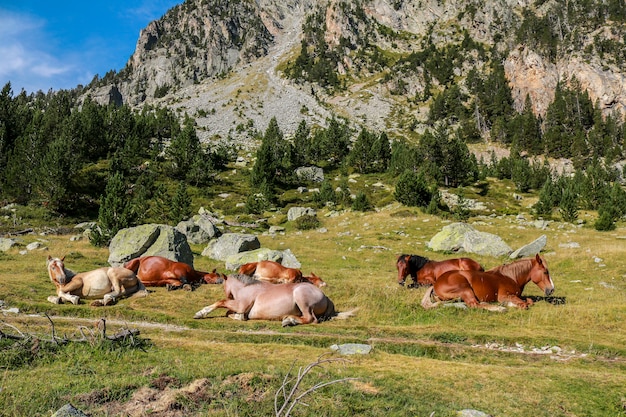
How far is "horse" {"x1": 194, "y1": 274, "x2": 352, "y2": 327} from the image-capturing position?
36.3 ft

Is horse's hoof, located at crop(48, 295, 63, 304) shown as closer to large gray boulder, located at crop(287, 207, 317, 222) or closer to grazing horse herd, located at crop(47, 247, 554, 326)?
grazing horse herd, located at crop(47, 247, 554, 326)

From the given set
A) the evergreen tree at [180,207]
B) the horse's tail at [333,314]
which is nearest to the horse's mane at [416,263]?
Answer: the horse's tail at [333,314]

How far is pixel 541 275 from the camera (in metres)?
12.1

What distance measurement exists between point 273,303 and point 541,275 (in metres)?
8.30

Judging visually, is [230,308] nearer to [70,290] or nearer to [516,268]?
[70,290]

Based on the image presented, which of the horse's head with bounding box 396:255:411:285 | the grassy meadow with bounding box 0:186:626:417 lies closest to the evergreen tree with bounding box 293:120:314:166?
the horse's head with bounding box 396:255:411:285

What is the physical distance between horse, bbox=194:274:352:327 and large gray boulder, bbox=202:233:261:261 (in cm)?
1418

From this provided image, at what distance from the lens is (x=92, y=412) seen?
464 cm

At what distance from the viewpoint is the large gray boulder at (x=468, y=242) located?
1116 inches

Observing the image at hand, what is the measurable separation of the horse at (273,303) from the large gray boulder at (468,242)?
2061 cm

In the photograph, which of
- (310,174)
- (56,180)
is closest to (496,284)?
(56,180)

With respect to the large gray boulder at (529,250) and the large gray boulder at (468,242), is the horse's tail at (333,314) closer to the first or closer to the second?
the large gray boulder at (529,250)

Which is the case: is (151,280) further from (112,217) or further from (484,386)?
(112,217)

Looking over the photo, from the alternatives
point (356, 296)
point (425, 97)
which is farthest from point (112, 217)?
point (425, 97)
